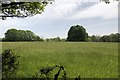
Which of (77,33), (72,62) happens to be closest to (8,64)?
(72,62)

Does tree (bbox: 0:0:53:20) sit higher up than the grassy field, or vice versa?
tree (bbox: 0:0:53:20)

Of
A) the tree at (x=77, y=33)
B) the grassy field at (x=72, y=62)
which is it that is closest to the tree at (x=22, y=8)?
the grassy field at (x=72, y=62)

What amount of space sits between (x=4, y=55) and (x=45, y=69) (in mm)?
4974

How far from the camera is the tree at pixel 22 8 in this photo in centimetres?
1060

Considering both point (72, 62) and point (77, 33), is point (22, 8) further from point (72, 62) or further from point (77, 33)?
point (77, 33)

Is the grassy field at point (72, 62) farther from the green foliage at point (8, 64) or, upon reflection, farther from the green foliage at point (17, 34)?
the green foliage at point (8, 64)

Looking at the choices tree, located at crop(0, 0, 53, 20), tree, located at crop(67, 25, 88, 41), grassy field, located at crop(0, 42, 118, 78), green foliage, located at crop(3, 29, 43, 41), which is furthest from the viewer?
tree, located at crop(67, 25, 88, 41)

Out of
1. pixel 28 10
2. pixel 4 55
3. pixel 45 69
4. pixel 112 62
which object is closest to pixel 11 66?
pixel 4 55

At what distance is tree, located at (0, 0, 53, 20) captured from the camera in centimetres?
1060

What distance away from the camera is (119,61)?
67.5ft

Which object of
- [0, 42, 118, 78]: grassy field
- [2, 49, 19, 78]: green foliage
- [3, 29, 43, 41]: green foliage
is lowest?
[0, 42, 118, 78]: grassy field

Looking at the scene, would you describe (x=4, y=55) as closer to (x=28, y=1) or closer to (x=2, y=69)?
(x=2, y=69)

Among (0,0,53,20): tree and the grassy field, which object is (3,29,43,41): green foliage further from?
(0,0,53,20): tree

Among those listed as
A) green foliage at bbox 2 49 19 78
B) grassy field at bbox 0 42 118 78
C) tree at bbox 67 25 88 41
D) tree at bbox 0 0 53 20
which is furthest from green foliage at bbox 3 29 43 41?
tree at bbox 67 25 88 41
